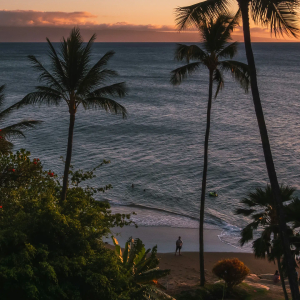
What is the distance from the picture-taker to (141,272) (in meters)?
14.2

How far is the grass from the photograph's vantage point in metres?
17.6

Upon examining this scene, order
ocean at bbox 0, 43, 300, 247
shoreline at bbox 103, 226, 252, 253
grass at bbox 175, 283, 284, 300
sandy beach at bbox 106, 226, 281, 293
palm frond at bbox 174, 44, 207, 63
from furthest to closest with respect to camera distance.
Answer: ocean at bbox 0, 43, 300, 247 < shoreline at bbox 103, 226, 252, 253 < sandy beach at bbox 106, 226, 281, 293 < palm frond at bbox 174, 44, 207, 63 < grass at bbox 175, 283, 284, 300

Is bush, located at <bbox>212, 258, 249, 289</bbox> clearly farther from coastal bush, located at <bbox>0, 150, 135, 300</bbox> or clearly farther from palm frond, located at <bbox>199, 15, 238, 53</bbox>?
palm frond, located at <bbox>199, 15, 238, 53</bbox>

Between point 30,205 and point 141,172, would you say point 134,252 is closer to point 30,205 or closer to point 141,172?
point 30,205

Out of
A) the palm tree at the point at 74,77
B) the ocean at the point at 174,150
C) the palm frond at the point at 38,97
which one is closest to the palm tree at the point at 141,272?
the palm tree at the point at 74,77

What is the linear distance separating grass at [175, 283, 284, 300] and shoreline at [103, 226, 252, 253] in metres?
8.61

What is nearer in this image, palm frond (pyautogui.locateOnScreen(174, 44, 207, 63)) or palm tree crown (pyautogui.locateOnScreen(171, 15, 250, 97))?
palm tree crown (pyautogui.locateOnScreen(171, 15, 250, 97))

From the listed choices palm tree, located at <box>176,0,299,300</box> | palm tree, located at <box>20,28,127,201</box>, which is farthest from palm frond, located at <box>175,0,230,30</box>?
palm tree, located at <box>20,28,127,201</box>

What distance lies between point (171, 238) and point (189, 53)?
1712cm

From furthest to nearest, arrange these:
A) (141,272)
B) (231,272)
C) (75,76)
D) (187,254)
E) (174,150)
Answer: (174,150) < (187,254) < (231,272) < (75,76) < (141,272)

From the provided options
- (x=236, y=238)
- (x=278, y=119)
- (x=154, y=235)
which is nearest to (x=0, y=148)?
(x=154, y=235)

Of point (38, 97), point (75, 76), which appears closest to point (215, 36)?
point (75, 76)

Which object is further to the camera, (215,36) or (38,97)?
(215,36)

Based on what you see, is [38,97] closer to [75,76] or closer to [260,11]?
[75,76]
